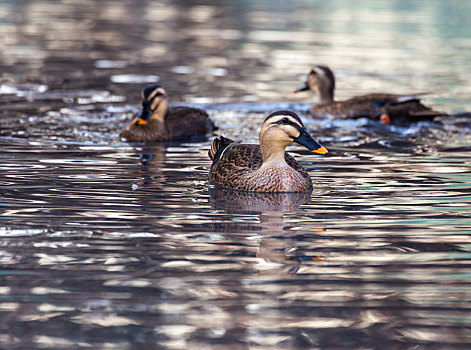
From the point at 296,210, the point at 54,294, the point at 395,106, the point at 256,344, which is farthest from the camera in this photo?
the point at 395,106

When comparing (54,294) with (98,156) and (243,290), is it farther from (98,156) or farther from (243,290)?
(98,156)

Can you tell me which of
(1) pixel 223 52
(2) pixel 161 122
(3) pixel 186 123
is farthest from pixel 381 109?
(1) pixel 223 52

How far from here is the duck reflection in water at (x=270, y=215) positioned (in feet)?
22.9

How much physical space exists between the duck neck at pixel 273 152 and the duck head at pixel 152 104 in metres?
3.92

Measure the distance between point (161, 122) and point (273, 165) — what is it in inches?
182

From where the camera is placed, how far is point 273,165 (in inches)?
387

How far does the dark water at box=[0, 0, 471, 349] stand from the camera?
18.6 feet

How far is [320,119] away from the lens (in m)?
15.8

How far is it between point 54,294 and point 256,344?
1.61 m

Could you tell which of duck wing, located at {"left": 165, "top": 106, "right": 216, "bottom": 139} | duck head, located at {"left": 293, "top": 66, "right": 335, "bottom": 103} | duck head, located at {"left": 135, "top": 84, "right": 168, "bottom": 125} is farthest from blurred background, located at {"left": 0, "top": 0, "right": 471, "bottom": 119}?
duck wing, located at {"left": 165, "top": 106, "right": 216, "bottom": 139}

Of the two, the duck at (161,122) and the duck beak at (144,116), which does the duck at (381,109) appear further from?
the duck beak at (144,116)

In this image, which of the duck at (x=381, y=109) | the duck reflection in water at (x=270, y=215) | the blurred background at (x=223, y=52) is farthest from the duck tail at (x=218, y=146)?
the blurred background at (x=223, y=52)

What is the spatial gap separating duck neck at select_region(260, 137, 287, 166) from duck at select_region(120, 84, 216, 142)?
3920 mm

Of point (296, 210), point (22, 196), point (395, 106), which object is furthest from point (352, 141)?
point (22, 196)
